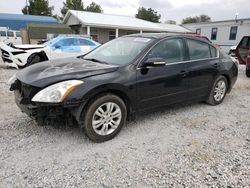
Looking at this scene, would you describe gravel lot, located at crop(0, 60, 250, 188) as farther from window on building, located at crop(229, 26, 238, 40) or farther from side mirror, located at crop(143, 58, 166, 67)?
window on building, located at crop(229, 26, 238, 40)

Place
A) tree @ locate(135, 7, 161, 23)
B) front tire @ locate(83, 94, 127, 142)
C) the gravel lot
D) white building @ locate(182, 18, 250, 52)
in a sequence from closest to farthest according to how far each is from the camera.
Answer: the gravel lot < front tire @ locate(83, 94, 127, 142) < white building @ locate(182, 18, 250, 52) < tree @ locate(135, 7, 161, 23)

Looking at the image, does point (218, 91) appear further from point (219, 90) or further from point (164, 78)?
point (164, 78)

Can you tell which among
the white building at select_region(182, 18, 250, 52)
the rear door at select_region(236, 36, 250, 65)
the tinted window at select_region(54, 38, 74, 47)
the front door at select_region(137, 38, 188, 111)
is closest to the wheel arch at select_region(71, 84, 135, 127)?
the front door at select_region(137, 38, 188, 111)

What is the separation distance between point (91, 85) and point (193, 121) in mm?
2134

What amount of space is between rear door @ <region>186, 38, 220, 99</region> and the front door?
20cm

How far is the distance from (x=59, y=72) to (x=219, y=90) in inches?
139

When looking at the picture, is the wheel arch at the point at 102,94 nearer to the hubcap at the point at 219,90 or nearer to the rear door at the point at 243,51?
the hubcap at the point at 219,90

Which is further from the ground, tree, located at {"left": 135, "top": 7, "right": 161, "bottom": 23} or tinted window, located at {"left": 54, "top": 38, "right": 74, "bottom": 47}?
tree, located at {"left": 135, "top": 7, "right": 161, "bottom": 23}

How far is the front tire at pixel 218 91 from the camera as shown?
4.52 meters

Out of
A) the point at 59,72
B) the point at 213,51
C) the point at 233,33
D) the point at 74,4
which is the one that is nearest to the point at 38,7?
the point at 74,4

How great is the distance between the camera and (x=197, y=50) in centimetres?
414

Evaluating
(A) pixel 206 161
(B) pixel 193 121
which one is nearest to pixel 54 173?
(A) pixel 206 161

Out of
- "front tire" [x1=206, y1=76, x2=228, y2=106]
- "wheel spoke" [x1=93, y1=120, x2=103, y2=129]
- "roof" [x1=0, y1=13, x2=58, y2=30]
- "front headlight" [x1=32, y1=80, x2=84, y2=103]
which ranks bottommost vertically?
"wheel spoke" [x1=93, y1=120, x2=103, y2=129]

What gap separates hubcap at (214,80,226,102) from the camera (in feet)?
15.1
